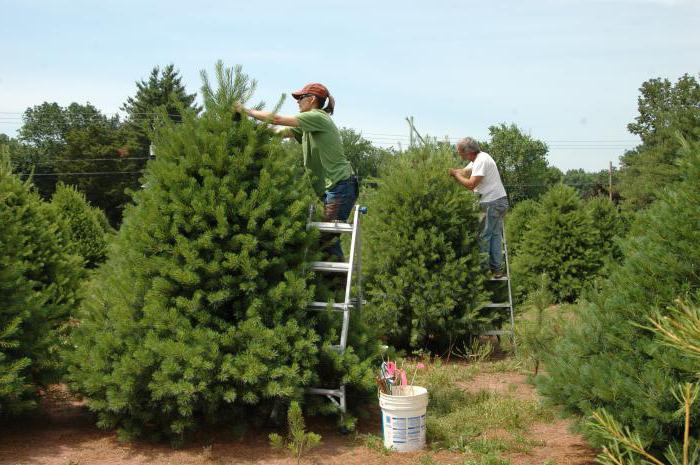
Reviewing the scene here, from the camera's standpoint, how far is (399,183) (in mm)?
7746

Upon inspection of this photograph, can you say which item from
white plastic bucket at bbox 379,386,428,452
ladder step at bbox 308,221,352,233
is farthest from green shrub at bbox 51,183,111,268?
white plastic bucket at bbox 379,386,428,452

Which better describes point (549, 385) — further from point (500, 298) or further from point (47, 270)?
point (47, 270)

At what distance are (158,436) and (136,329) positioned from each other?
2.57 ft

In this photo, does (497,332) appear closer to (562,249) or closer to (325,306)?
(325,306)

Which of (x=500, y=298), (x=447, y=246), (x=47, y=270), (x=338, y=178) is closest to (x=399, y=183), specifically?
(x=447, y=246)

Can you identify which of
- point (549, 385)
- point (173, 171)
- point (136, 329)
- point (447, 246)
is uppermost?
point (173, 171)

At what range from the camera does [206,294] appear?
4.33 meters

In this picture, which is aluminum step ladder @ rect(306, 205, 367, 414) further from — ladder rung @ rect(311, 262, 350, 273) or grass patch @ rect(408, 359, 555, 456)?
grass patch @ rect(408, 359, 555, 456)

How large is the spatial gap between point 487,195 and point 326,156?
9.66 ft

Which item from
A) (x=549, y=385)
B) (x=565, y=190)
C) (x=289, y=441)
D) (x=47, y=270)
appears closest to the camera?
(x=549, y=385)

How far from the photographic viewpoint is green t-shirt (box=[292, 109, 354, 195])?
5.17 m

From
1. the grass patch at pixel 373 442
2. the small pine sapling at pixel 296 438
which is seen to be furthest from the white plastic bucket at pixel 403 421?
the small pine sapling at pixel 296 438

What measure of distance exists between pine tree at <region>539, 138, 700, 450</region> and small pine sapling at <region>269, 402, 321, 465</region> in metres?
1.56

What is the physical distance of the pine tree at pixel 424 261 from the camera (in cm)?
742
